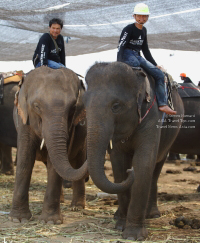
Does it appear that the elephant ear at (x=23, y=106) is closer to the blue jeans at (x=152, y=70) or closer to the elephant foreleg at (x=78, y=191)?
the elephant foreleg at (x=78, y=191)

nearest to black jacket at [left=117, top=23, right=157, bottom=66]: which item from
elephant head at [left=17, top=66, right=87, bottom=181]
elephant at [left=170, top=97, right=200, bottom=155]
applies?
elephant head at [left=17, top=66, right=87, bottom=181]

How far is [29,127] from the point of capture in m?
5.34

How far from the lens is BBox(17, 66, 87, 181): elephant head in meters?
4.71

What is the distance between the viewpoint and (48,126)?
4.81m

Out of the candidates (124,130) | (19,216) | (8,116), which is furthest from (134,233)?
(8,116)

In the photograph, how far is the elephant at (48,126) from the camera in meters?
4.79

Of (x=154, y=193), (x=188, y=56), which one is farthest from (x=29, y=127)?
(x=188, y=56)

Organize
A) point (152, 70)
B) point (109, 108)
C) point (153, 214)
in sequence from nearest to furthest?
point (109, 108) → point (152, 70) → point (153, 214)

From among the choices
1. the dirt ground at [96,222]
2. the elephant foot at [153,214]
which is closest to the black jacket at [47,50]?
the dirt ground at [96,222]

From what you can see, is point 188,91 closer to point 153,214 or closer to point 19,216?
point 153,214

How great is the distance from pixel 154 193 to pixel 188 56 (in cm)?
1502

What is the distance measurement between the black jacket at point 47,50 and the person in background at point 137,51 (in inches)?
44.7

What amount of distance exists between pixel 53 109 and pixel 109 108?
91 centimetres

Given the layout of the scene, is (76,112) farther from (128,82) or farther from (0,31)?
(0,31)
